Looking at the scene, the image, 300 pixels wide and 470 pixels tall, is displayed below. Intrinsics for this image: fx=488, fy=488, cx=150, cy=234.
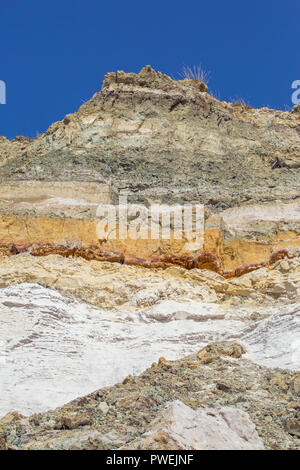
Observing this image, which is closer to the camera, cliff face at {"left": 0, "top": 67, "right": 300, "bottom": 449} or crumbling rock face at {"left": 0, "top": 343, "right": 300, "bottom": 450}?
crumbling rock face at {"left": 0, "top": 343, "right": 300, "bottom": 450}

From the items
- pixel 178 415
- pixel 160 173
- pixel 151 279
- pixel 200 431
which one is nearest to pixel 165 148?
pixel 160 173

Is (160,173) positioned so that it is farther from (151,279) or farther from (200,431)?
(200,431)

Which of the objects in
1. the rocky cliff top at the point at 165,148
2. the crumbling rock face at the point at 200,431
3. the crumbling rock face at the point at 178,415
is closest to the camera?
the crumbling rock face at the point at 200,431

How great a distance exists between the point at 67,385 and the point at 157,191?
8.66 meters

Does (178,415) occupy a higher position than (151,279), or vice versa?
(151,279)

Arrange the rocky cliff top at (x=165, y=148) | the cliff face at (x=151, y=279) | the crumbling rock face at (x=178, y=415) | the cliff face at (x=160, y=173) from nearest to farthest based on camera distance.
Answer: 1. the crumbling rock face at (x=178, y=415)
2. the cliff face at (x=151, y=279)
3. the cliff face at (x=160, y=173)
4. the rocky cliff top at (x=165, y=148)

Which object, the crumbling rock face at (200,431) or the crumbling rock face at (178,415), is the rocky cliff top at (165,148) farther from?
the crumbling rock face at (200,431)

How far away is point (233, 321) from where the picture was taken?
9914mm

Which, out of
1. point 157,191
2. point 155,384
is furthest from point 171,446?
point 157,191

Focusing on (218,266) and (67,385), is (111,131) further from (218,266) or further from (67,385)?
(67,385)

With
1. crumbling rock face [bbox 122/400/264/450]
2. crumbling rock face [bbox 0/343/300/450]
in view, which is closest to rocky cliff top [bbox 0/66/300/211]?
crumbling rock face [bbox 0/343/300/450]

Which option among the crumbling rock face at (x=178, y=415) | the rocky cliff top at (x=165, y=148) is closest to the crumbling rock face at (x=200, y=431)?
the crumbling rock face at (x=178, y=415)

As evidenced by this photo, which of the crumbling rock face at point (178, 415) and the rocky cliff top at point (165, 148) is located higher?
the rocky cliff top at point (165, 148)

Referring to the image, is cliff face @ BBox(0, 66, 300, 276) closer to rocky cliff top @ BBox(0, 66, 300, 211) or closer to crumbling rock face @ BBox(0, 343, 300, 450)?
rocky cliff top @ BBox(0, 66, 300, 211)
